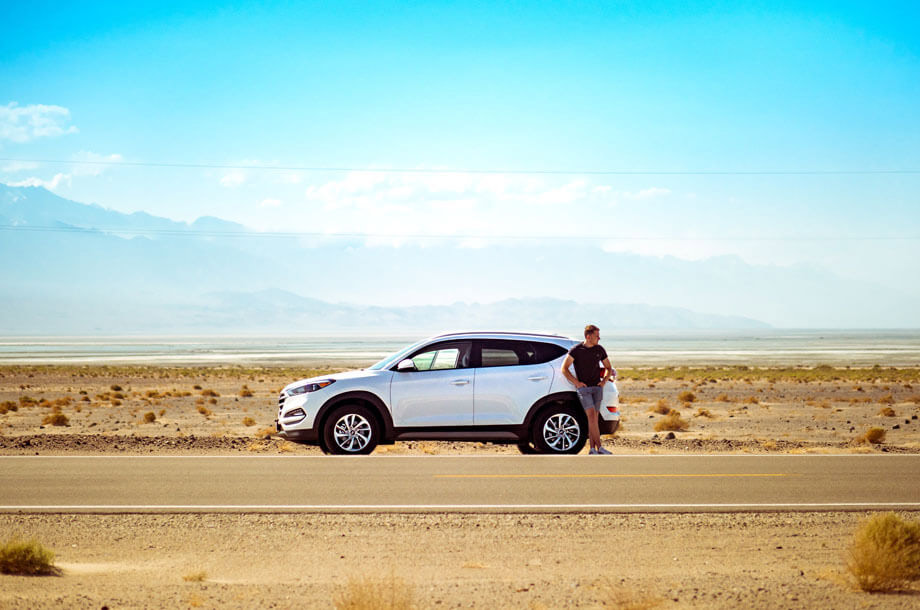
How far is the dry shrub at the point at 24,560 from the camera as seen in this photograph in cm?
816

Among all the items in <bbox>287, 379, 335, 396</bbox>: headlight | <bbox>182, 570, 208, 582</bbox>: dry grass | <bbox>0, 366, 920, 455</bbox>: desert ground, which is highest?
<bbox>287, 379, 335, 396</bbox>: headlight

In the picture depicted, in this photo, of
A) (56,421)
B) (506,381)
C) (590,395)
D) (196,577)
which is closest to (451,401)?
(506,381)

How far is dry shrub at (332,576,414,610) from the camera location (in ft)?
21.8

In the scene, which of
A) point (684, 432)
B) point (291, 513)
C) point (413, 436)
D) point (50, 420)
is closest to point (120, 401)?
point (50, 420)

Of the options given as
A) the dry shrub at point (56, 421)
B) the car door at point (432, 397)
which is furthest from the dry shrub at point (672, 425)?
the dry shrub at point (56, 421)

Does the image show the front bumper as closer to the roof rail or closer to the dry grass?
the roof rail

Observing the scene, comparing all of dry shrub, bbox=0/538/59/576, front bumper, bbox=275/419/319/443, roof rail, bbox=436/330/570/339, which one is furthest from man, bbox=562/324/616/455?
dry shrub, bbox=0/538/59/576

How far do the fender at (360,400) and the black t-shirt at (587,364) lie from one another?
3.18m

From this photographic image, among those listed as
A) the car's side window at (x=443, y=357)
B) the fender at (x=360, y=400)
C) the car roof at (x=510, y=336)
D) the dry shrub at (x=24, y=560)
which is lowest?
the dry shrub at (x=24, y=560)

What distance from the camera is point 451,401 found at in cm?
1496

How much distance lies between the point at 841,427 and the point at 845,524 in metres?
17.1

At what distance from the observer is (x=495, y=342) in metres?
15.4

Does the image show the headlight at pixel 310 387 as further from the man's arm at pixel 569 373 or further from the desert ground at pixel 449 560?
the desert ground at pixel 449 560

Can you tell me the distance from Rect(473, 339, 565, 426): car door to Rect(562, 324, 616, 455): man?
44 cm
